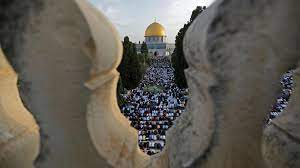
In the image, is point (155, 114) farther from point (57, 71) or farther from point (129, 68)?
point (57, 71)

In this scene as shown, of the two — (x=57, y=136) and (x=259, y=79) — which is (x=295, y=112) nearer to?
(x=259, y=79)

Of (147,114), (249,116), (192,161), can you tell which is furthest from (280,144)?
(147,114)

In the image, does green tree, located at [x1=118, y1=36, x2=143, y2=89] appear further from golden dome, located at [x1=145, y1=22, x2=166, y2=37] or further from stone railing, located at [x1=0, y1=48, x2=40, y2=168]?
golden dome, located at [x1=145, y1=22, x2=166, y2=37]

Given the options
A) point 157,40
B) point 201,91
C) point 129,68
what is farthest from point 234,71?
point 157,40

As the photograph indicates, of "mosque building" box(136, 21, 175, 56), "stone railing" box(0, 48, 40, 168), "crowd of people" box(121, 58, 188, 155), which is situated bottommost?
"crowd of people" box(121, 58, 188, 155)

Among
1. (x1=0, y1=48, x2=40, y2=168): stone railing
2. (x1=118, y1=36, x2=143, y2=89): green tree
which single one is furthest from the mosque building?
(x1=0, y1=48, x2=40, y2=168): stone railing

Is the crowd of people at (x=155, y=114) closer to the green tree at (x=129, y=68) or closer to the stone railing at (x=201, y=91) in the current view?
the green tree at (x=129, y=68)
